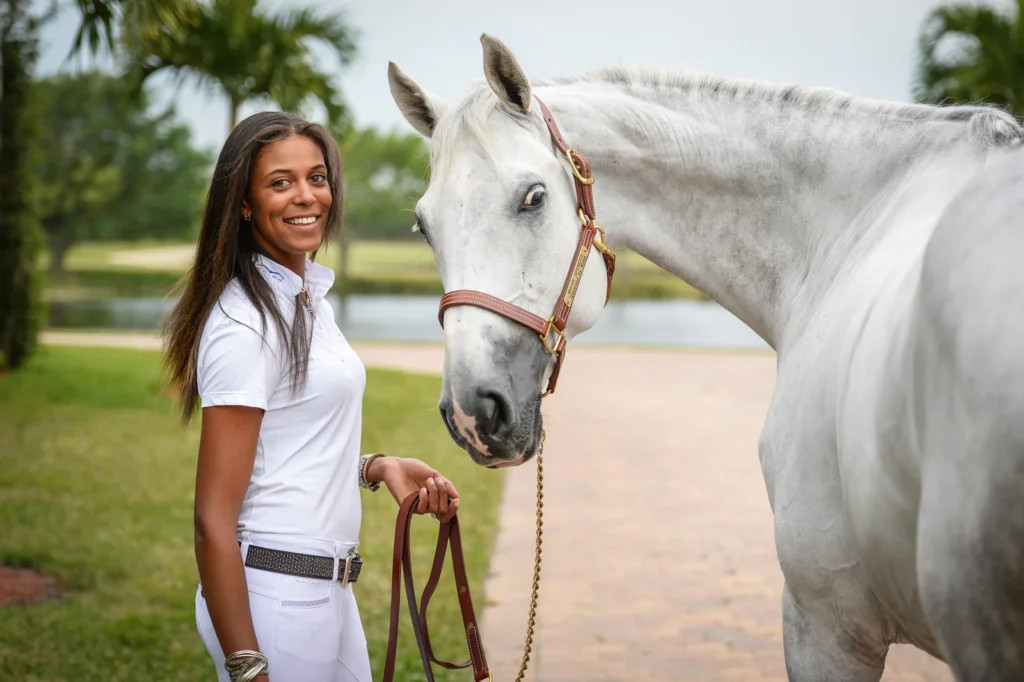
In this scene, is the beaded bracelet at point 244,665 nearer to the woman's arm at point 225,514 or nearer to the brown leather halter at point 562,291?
the woman's arm at point 225,514

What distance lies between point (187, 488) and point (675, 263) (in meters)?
6.21

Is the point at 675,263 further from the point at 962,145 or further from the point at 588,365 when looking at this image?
the point at 588,365

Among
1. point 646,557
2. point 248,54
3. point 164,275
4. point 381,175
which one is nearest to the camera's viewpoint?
point 646,557

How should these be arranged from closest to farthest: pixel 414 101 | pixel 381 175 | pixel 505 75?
pixel 505 75 < pixel 414 101 < pixel 381 175

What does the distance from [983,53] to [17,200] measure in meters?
15.4

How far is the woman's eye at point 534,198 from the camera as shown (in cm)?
196

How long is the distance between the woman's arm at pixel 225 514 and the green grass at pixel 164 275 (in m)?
41.5

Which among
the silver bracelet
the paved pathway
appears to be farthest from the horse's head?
the paved pathway

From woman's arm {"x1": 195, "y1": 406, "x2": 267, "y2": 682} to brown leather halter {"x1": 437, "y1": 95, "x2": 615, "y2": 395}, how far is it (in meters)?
0.48

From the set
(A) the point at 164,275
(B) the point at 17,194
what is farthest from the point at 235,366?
(A) the point at 164,275

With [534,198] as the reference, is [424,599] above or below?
below

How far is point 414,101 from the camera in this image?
225 cm

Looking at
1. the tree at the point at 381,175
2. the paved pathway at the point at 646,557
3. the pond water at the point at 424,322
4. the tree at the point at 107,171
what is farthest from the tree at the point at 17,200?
the tree at the point at 381,175

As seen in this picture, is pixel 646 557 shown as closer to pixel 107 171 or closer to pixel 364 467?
pixel 364 467
